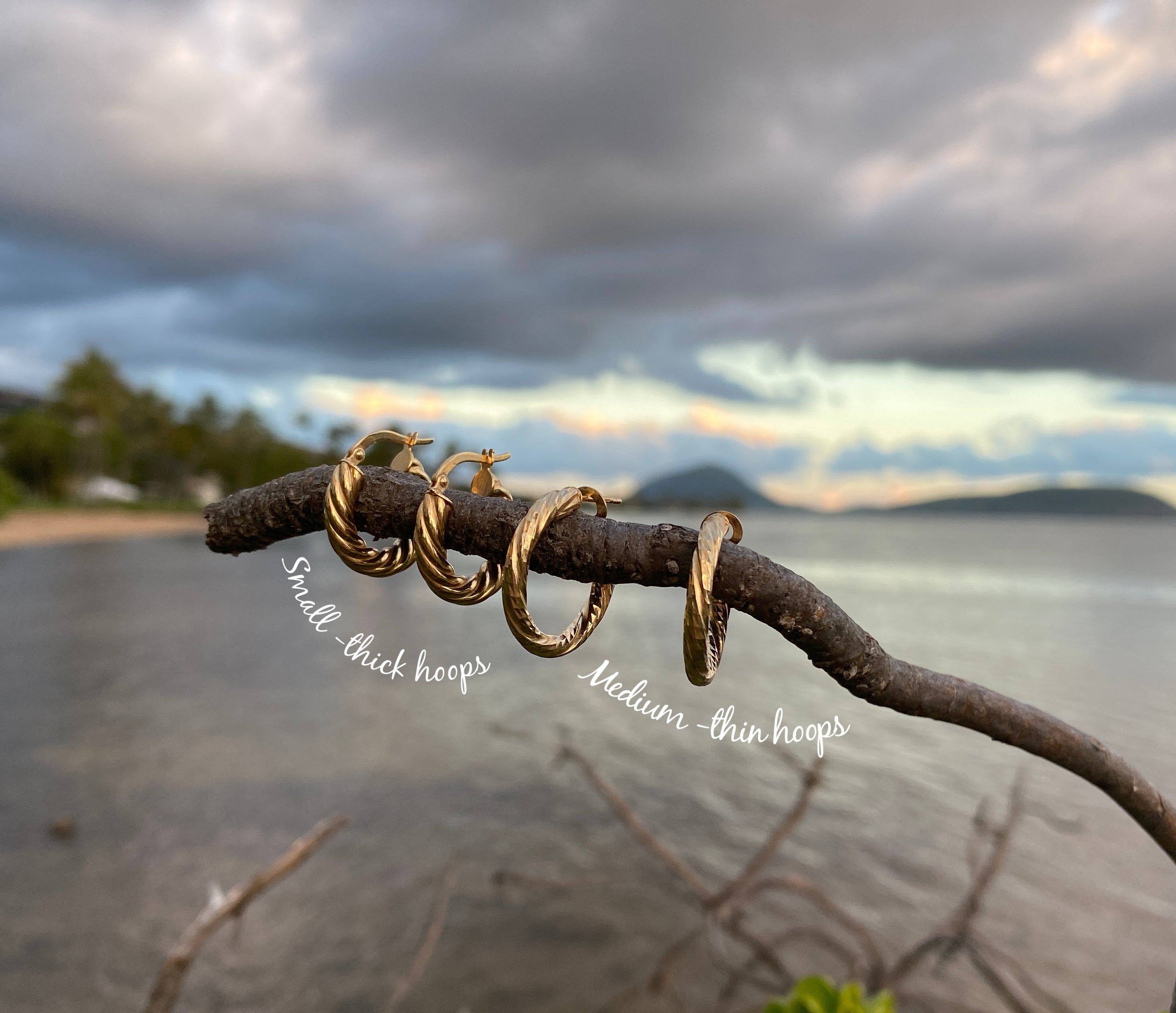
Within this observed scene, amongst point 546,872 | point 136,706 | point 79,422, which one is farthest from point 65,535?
point 546,872

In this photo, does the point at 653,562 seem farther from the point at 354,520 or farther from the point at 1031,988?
the point at 1031,988

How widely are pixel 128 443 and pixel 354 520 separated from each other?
9702 cm

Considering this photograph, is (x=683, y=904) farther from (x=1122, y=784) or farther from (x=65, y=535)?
(x=65, y=535)

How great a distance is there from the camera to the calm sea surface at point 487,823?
6.12 metres

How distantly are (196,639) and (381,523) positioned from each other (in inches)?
942

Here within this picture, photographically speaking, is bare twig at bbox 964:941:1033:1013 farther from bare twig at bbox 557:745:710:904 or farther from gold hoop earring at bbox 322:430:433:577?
gold hoop earring at bbox 322:430:433:577

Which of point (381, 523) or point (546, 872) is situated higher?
point (381, 523)

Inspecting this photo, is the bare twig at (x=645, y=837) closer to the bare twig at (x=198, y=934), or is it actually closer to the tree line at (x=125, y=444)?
the bare twig at (x=198, y=934)

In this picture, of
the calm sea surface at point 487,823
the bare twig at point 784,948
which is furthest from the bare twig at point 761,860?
the calm sea surface at point 487,823

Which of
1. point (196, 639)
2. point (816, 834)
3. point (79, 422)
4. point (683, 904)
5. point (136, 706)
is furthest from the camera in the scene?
point (79, 422)

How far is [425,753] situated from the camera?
37.1 ft

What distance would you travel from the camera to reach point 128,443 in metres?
81.4

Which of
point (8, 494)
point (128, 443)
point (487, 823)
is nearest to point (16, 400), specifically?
point (128, 443)

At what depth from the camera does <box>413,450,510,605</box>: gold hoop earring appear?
86cm
